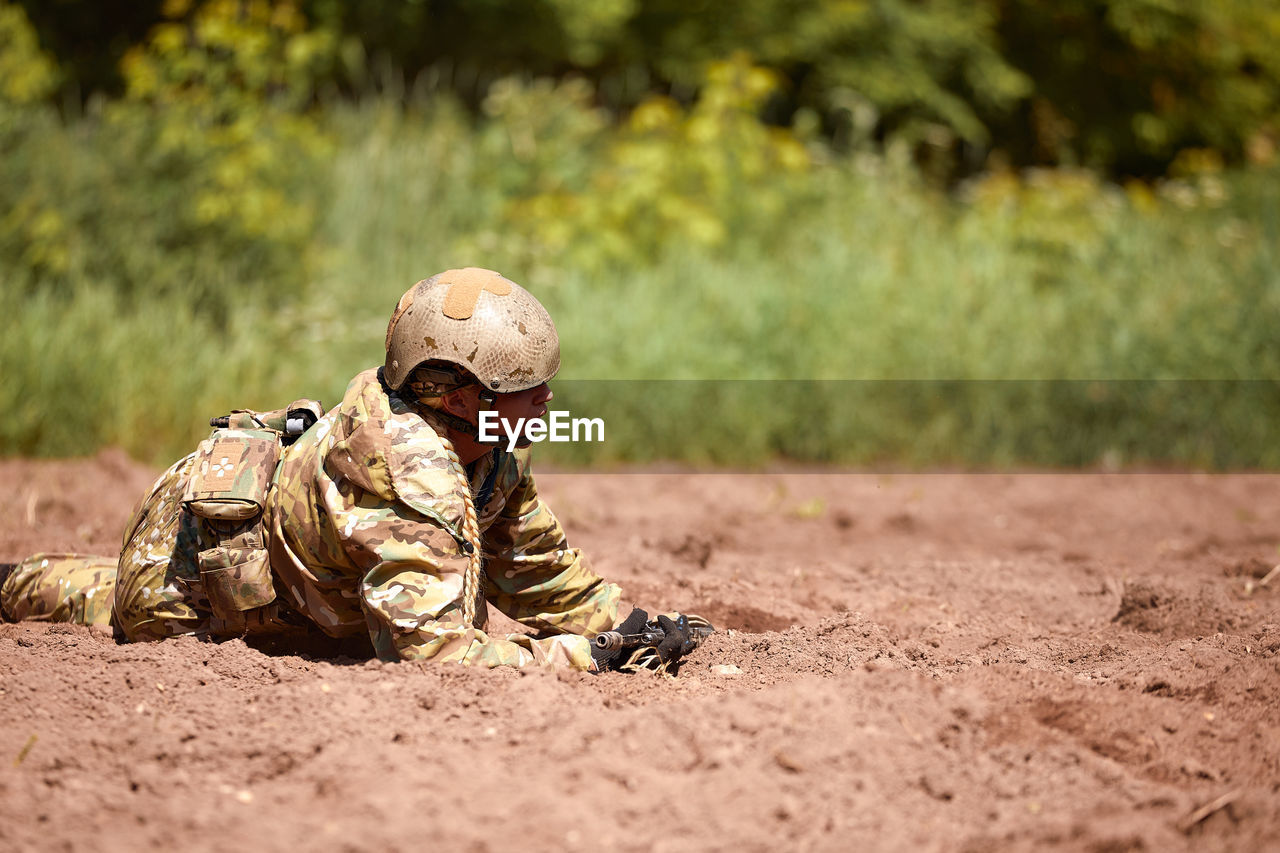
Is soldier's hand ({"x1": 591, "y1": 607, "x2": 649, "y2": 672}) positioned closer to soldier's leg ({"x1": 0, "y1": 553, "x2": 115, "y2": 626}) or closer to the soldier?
the soldier

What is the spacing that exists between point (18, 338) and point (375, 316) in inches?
88.4

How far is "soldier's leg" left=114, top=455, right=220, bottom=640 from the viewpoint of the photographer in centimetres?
332

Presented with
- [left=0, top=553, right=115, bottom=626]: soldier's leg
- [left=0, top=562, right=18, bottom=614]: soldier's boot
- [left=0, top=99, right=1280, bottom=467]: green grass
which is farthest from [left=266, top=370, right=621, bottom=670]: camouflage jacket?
[left=0, top=99, right=1280, bottom=467]: green grass

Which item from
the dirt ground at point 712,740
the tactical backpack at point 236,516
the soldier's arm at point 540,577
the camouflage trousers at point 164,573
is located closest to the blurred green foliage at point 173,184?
the camouflage trousers at point 164,573

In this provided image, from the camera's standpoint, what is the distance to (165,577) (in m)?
3.35

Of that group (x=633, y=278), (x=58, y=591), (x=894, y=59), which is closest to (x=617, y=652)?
(x=58, y=591)

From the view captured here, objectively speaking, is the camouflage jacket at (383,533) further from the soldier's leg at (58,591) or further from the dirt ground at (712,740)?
the soldier's leg at (58,591)

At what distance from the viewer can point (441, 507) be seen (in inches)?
115

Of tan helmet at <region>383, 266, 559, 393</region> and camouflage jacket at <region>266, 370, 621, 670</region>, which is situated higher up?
tan helmet at <region>383, 266, 559, 393</region>

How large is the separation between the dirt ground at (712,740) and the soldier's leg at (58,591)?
103 millimetres

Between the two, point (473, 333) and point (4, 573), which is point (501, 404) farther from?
point (4, 573)

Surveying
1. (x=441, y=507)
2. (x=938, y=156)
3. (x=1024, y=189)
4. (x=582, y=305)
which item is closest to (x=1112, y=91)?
(x=938, y=156)

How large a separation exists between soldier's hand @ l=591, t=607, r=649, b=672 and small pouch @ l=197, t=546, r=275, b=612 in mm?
817

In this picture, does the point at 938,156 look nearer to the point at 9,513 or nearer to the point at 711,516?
the point at 711,516
